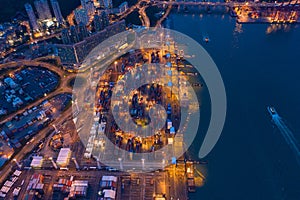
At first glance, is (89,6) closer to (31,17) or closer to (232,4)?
(31,17)

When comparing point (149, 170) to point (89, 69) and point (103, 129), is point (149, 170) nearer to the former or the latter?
point (103, 129)

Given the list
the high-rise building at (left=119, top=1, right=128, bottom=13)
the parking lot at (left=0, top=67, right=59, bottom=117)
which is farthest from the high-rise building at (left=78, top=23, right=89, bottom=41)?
the high-rise building at (left=119, top=1, right=128, bottom=13)

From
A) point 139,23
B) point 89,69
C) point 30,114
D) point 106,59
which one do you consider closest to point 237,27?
point 139,23

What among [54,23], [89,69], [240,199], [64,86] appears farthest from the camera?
[54,23]

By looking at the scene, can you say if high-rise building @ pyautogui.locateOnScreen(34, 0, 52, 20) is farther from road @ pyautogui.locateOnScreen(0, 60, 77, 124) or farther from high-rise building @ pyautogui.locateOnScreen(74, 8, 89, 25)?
road @ pyautogui.locateOnScreen(0, 60, 77, 124)

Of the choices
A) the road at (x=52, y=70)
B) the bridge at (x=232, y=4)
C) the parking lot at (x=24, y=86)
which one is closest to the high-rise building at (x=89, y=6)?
the bridge at (x=232, y=4)
